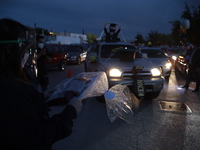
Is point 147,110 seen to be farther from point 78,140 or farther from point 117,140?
point 78,140

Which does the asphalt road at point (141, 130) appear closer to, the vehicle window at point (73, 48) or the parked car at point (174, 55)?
the parked car at point (174, 55)

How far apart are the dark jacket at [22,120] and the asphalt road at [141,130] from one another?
2338mm

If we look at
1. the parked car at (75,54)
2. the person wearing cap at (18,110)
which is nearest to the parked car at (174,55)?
the parked car at (75,54)

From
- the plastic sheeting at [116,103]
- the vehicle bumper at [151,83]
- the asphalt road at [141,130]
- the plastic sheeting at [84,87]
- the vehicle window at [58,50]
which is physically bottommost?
the asphalt road at [141,130]

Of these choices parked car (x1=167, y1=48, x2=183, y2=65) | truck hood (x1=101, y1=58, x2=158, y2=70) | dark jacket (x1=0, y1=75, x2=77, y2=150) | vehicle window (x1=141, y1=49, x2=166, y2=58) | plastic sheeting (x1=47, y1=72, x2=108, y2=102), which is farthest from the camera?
parked car (x1=167, y1=48, x2=183, y2=65)

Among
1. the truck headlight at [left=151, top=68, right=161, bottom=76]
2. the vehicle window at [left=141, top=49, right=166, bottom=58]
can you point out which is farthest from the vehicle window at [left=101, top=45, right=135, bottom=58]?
the vehicle window at [left=141, top=49, right=166, bottom=58]

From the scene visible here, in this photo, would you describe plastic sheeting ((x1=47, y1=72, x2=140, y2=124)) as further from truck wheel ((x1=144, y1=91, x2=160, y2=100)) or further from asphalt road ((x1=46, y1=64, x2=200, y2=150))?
truck wheel ((x1=144, y1=91, x2=160, y2=100))

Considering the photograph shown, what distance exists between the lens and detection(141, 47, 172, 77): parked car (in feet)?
32.3

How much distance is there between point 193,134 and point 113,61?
326 centimetres

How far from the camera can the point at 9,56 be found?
4.09 ft

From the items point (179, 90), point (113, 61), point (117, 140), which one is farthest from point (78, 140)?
point (179, 90)

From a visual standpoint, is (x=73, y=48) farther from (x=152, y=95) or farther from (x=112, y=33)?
(x=152, y=95)

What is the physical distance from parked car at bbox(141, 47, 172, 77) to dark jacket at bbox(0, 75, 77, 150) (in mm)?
9089

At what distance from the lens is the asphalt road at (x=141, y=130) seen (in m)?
3.47
